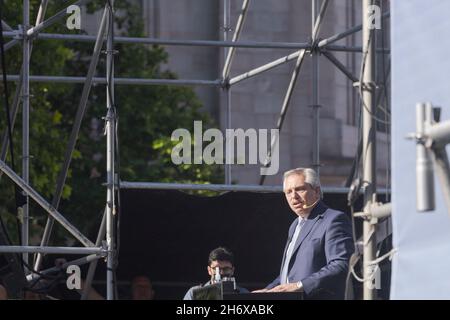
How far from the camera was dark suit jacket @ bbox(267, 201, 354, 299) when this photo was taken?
8211 mm

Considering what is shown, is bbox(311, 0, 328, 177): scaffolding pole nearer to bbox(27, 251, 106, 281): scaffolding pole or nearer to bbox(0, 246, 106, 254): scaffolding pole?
bbox(27, 251, 106, 281): scaffolding pole

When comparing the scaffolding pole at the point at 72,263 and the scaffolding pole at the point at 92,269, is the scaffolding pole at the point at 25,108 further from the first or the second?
the scaffolding pole at the point at 92,269

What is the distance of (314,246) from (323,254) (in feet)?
0.22

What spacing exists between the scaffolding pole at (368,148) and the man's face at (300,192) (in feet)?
6.06

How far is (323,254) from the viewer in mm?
8453

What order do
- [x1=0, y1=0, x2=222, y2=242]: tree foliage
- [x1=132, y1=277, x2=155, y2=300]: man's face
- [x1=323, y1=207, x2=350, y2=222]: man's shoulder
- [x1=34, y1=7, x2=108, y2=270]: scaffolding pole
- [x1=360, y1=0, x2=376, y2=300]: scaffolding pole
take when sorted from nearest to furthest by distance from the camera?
[x1=360, y1=0, x2=376, y2=300]: scaffolding pole
[x1=323, y1=207, x2=350, y2=222]: man's shoulder
[x1=34, y1=7, x2=108, y2=270]: scaffolding pole
[x1=132, y1=277, x2=155, y2=300]: man's face
[x1=0, y1=0, x2=222, y2=242]: tree foliage

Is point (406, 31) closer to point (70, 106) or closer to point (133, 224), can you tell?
point (133, 224)

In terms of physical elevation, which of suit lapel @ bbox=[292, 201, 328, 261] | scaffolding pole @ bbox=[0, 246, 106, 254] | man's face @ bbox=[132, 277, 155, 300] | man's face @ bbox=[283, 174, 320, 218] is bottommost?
man's face @ bbox=[132, 277, 155, 300]

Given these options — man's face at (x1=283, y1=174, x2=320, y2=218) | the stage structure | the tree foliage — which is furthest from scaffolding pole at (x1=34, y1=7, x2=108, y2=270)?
the tree foliage

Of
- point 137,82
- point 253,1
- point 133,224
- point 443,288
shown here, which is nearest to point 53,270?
point 133,224

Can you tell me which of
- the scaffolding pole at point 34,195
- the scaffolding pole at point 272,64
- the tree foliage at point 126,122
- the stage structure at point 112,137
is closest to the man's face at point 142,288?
the stage structure at point 112,137

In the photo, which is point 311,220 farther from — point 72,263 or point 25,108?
point 25,108

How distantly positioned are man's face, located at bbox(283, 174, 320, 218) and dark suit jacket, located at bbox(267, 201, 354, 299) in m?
0.05

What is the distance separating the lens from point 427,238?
6242mm
